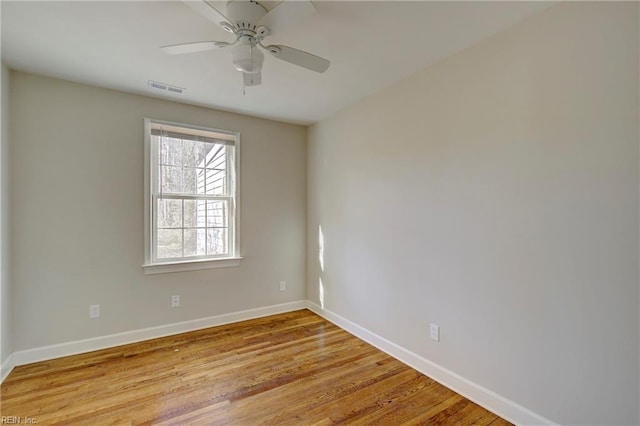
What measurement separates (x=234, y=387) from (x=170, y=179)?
220 cm

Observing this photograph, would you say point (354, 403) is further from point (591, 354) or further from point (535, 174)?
point (535, 174)

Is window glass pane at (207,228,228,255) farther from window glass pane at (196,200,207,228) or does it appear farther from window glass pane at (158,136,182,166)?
window glass pane at (158,136,182,166)

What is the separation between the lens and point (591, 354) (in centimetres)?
159

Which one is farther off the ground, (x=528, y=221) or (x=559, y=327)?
(x=528, y=221)

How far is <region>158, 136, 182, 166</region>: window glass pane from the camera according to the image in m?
3.22

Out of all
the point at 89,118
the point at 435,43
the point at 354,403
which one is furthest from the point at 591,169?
the point at 89,118

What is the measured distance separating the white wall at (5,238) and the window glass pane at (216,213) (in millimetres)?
1659

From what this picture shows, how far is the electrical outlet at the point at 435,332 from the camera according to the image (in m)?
2.38

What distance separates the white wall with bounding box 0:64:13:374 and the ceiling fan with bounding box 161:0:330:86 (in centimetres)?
178

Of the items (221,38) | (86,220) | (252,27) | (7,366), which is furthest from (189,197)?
(252,27)

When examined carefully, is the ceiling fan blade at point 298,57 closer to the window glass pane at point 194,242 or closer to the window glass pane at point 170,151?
the window glass pane at point 170,151

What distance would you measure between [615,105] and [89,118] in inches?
154

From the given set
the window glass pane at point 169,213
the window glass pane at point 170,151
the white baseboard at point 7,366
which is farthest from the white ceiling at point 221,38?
the white baseboard at point 7,366

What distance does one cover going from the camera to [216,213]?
3.58m
